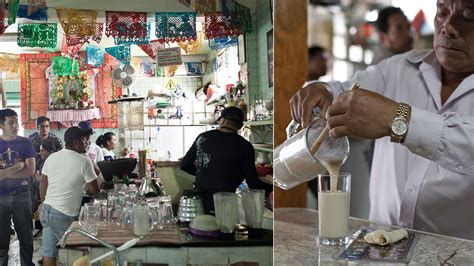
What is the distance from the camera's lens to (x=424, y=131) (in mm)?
1117

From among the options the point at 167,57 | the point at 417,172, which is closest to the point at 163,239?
the point at 167,57

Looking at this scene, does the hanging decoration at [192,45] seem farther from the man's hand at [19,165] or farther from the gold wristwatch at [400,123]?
the gold wristwatch at [400,123]

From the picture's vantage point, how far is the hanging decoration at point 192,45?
0.76 meters

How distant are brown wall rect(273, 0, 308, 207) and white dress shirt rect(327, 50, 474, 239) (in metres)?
0.14

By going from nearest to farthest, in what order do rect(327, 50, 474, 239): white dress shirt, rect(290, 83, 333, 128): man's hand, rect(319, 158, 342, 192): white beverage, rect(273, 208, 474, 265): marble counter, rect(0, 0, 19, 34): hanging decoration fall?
rect(0, 0, 19, 34): hanging decoration
rect(273, 208, 474, 265): marble counter
rect(319, 158, 342, 192): white beverage
rect(290, 83, 333, 128): man's hand
rect(327, 50, 474, 239): white dress shirt

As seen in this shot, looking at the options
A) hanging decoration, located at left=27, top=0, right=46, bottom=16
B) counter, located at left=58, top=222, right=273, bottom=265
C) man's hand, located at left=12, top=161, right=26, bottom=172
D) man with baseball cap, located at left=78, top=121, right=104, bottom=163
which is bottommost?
counter, located at left=58, top=222, right=273, bottom=265

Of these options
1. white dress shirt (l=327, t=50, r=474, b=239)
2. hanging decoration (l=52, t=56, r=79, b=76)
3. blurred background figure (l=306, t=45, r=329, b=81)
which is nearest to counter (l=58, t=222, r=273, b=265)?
hanging decoration (l=52, t=56, r=79, b=76)

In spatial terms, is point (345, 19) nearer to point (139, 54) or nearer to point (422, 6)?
point (139, 54)

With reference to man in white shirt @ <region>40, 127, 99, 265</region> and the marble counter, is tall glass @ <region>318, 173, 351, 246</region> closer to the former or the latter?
the marble counter

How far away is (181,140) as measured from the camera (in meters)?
0.77

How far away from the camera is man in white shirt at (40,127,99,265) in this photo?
744 millimetres

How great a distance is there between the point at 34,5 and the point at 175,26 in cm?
20

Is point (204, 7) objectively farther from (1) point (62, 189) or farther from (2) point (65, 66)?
(1) point (62, 189)

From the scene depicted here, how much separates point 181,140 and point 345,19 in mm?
354
